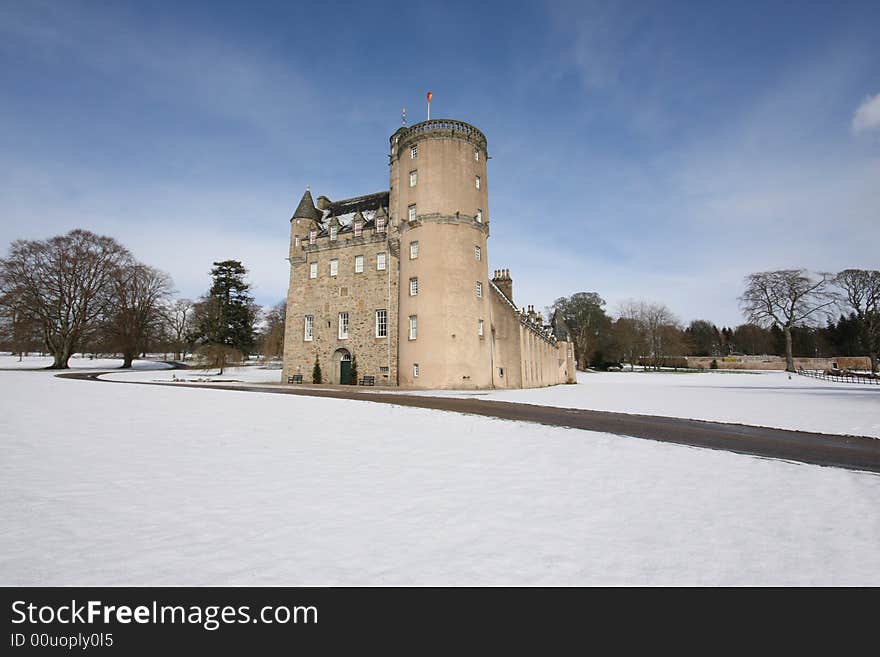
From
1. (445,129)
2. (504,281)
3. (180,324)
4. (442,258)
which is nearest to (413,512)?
(442,258)

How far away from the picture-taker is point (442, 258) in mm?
29016

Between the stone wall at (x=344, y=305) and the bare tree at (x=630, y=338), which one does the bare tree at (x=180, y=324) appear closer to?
the stone wall at (x=344, y=305)

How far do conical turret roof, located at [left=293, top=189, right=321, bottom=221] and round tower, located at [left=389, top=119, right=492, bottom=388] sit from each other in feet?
30.6

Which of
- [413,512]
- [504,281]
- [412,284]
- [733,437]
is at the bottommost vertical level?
[733,437]

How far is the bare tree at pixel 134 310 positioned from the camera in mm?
45094

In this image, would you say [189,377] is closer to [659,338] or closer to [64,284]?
[64,284]

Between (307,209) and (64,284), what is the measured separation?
2700 centimetres

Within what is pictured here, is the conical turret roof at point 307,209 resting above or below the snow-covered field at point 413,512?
above

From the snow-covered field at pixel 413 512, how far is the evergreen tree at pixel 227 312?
1482 inches

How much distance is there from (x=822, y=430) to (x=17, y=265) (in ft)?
190

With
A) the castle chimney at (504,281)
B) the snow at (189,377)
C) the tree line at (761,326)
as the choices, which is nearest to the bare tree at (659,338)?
the tree line at (761,326)

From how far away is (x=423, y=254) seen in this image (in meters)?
29.6

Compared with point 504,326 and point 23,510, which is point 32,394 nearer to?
point 23,510

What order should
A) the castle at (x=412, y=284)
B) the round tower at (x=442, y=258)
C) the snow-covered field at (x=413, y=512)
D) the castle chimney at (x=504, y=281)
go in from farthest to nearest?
the castle chimney at (x=504, y=281)
the castle at (x=412, y=284)
the round tower at (x=442, y=258)
the snow-covered field at (x=413, y=512)
